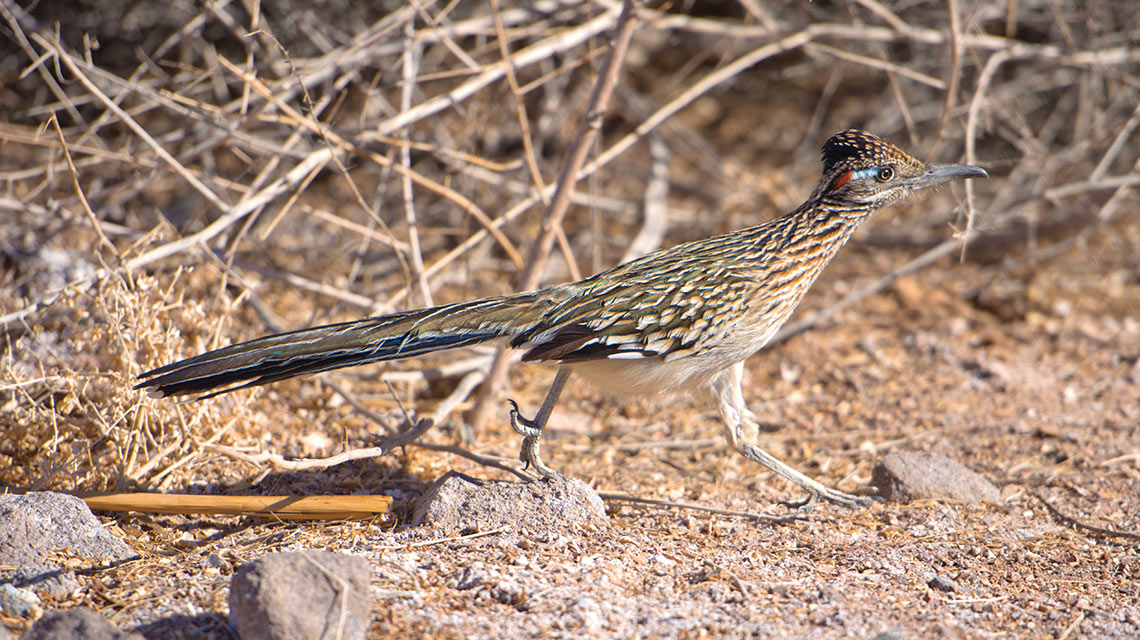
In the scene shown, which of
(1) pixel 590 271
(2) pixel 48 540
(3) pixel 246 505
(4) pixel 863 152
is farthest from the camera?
(1) pixel 590 271

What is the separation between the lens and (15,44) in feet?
22.6

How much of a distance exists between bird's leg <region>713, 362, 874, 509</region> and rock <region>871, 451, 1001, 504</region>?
0.56 feet

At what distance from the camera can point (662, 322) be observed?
3.85 m

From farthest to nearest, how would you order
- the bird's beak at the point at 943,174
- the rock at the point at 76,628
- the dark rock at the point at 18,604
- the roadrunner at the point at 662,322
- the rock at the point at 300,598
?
the bird's beak at the point at 943,174 → the roadrunner at the point at 662,322 → the dark rock at the point at 18,604 → the rock at the point at 300,598 → the rock at the point at 76,628

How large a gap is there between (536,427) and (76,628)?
1851mm

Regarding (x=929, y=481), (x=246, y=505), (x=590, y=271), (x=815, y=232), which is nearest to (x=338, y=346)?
(x=246, y=505)

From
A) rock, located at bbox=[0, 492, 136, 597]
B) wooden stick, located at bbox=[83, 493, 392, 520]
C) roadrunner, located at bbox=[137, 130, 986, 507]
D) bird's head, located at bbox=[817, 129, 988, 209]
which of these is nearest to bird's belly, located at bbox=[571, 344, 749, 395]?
roadrunner, located at bbox=[137, 130, 986, 507]

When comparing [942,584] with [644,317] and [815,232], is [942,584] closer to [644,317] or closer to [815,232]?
[644,317]

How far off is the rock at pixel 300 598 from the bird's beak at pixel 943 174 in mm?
2890

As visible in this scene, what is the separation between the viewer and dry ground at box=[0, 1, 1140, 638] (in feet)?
10.9

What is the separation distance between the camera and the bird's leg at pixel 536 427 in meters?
3.94

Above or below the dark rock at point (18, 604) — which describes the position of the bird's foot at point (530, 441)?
above

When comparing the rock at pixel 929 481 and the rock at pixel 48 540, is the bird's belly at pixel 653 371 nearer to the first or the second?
the rock at pixel 929 481

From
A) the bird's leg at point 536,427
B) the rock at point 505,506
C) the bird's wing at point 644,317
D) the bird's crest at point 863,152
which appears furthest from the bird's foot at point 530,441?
the bird's crest at point 863,152
